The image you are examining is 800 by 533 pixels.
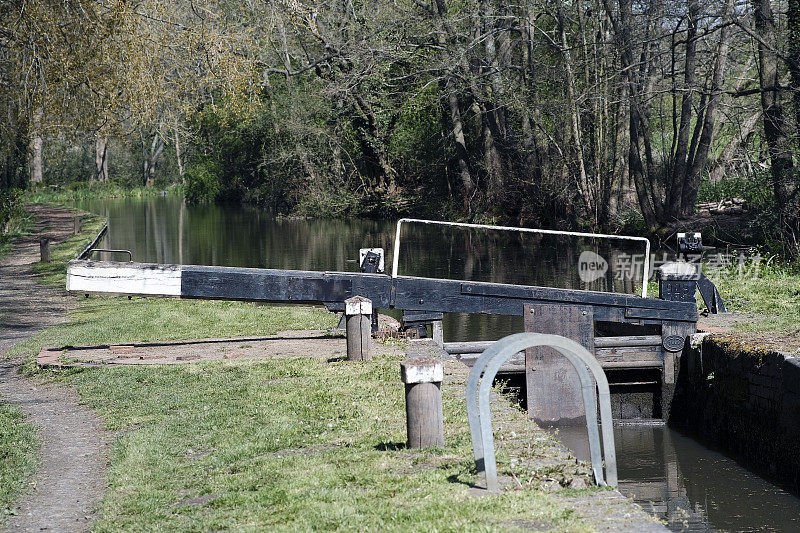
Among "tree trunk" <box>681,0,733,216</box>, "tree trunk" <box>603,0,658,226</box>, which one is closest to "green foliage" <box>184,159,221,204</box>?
"tree trunk" <box>603,0,658,226</box>

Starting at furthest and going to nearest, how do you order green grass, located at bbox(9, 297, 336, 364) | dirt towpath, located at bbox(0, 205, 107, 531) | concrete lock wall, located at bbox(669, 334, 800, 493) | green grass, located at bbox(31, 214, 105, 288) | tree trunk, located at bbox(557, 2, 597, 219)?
1. tree trunk, located at bbox(557, 2, 597, 219)
2. green grass, located at bbox(31, 214, 105, 288)
3. green grass, located at bbox(9, 297, 336, 364)
4. concrete lock wall, located at bbox(669, 334, 800, 493)
5. dirt towpath, located at bbox(0, 205, 107, 531)

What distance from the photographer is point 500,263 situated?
27719 millimetres

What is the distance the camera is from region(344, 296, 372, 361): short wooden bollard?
11.1 meters

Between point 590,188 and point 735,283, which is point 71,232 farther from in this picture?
point 735,283

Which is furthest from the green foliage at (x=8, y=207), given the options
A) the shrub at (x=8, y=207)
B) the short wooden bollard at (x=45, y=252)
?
the short wooden bollard at (x=45, y=252)

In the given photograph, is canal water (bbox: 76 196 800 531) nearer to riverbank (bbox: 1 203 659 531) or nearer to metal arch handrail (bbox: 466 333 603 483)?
metal arch handrail (bbox: 466 333 603 483)

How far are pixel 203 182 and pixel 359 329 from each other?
64.5 meters

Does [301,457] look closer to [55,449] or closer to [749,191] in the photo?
[55,449]

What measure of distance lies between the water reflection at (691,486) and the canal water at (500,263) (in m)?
0.01

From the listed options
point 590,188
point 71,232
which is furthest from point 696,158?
point 71,232

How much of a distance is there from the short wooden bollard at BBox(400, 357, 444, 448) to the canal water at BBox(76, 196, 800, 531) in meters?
1.61

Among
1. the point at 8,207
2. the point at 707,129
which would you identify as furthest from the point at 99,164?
the point at 707,129

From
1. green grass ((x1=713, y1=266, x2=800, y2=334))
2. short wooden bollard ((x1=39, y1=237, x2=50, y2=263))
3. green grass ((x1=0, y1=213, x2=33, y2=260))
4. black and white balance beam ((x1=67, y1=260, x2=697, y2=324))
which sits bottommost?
green grass ((x1=713, y1=266, x2=800, y2=334))

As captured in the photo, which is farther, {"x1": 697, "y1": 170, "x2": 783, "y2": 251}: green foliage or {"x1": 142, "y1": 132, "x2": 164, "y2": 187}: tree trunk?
{"x1": 142, "y1": 132, "x2": 164, "y2": 187}: tree trunk
